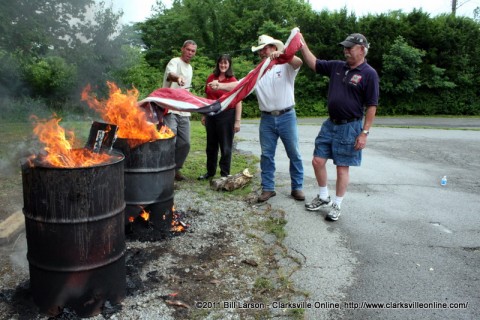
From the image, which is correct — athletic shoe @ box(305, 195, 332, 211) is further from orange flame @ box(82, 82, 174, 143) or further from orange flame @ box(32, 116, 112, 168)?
orange flame @ box(32, 116, 112, 168)

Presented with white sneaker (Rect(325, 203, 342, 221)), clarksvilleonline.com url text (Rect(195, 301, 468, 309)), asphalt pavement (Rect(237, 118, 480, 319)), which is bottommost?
clarksvilleonline.com url text (Rect(195, 301, 468, 309))

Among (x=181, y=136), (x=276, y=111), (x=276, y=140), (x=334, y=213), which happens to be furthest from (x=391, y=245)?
(x=181, y=136)

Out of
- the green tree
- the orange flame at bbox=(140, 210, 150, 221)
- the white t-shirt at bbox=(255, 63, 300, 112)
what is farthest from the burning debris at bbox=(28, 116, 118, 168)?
the green tree

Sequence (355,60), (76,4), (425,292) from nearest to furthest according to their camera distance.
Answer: (425,292)
(355,60)
(76,4)

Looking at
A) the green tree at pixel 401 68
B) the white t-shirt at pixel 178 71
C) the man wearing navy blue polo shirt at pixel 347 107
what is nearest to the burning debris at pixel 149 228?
the man wearing navy blue polo shirt at pixel 347 107

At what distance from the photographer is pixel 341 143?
4.85 m

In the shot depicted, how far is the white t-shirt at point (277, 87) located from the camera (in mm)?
5352

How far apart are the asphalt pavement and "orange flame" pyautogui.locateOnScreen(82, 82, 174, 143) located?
191 cm

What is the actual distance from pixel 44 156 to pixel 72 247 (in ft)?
2.36

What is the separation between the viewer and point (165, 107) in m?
4.88

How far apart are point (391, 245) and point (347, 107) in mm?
1584

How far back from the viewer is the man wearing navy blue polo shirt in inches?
181

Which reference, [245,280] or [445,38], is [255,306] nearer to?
[245,280]

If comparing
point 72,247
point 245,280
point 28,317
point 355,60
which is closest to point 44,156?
point 72,247
